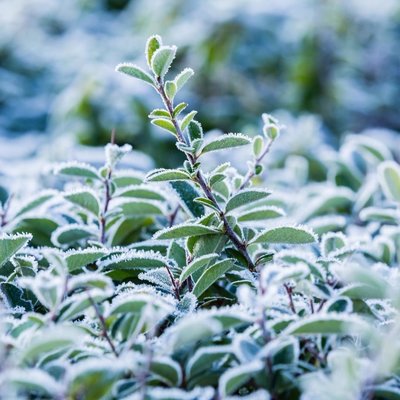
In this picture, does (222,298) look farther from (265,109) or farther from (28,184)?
(265,109)

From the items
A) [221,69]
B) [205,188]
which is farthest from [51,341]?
[221,69]

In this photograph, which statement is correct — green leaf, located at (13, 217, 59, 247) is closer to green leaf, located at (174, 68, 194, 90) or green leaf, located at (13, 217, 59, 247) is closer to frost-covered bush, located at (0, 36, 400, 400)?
frost-covered bush, located at (0, 36, 400, 400)

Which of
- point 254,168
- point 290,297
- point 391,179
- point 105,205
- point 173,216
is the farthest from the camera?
point 391,179

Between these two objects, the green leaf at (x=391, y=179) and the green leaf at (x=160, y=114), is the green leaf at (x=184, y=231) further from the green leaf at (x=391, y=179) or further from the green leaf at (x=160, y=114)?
the green leaf at (x=391, y=179)

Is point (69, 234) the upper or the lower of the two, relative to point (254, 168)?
lower

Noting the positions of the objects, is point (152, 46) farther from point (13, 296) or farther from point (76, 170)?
point (13, 296)
